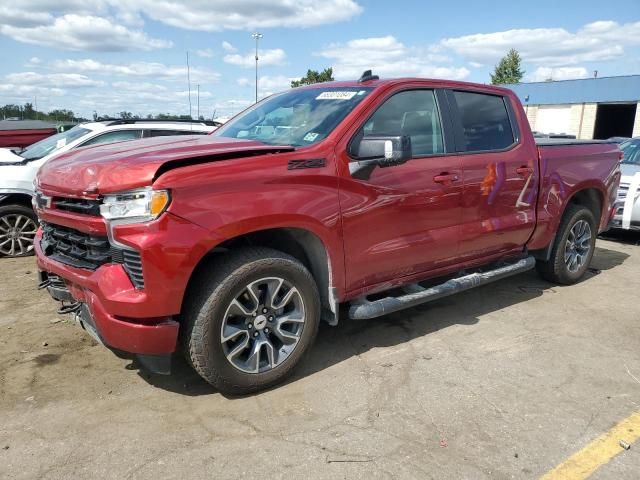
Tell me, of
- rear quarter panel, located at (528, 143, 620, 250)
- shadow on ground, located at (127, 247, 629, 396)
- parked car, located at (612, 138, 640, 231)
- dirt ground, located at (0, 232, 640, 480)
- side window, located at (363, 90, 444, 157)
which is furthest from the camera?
parked car, located at (612, 138, 640, 231)

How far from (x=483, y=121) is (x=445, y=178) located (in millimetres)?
901

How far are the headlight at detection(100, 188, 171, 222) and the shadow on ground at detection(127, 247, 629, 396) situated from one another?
1.22m

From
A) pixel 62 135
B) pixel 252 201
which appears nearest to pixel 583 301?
pixel 252 201

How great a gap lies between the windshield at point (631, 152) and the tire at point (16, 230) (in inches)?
350

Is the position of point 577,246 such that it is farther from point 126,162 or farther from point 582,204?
point 126,162

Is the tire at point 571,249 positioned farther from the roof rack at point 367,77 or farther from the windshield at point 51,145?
the windshield at point 51,145

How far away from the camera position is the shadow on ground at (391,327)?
11.8 feet

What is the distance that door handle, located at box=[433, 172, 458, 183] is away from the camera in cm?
401

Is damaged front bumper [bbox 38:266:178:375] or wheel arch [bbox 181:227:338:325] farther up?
wheel arch [bbox 181:227:338:325]

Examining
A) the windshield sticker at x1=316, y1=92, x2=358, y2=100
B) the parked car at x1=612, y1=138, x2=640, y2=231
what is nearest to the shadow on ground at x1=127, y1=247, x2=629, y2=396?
the windshield sticker at x1=316, y1=92, x2=358, y2=100

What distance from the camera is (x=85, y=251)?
3.18 m

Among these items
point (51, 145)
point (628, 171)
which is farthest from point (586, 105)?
point (51, 145)

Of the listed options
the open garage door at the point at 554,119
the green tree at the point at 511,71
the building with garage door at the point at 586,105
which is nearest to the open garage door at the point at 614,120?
the building with garage door at the point at 586,105

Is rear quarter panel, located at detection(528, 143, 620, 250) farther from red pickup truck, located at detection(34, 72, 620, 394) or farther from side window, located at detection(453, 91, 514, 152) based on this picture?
side window, located at detection(453, 91, 514, 152)
